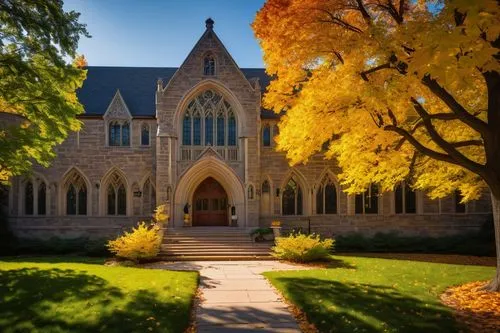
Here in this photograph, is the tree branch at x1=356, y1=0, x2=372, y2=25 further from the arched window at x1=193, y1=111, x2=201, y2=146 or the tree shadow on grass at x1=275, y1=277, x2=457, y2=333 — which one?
the arched window at x1=193, y1=111, x2=201, y2=146

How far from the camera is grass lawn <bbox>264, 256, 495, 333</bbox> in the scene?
766 centimetres

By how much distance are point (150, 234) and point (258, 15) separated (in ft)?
31.1

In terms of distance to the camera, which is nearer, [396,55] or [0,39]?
[396,55]

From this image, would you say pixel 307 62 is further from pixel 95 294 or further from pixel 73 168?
pixel 73 168

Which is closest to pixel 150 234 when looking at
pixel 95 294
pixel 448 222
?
pixel 95 294

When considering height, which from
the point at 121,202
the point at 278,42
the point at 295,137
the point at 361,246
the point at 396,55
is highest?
the point at 278,42

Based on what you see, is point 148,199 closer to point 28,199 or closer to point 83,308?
point 28,199

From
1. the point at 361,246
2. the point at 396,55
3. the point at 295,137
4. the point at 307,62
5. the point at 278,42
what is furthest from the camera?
the point at 361,246

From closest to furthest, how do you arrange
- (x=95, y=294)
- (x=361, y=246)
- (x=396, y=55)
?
(x=396, y=55) → (x=95, y=294) → (x=361, y=246)

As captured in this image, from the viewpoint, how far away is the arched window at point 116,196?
24.2 meters

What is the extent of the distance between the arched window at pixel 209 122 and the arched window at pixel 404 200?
31.4ft

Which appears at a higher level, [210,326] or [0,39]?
[0,39]

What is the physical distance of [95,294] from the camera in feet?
31.1

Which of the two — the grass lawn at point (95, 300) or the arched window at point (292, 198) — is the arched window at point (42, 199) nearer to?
the grass lawn at point (95, 300)
